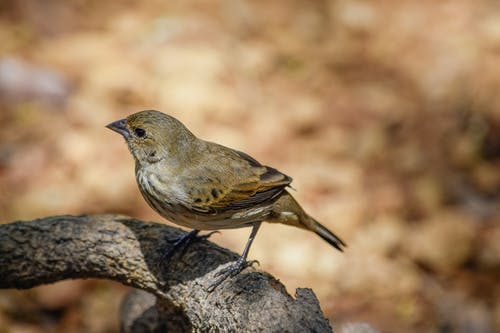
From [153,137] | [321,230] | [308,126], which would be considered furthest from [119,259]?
[308,126]

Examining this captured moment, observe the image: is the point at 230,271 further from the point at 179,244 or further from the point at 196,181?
the point at 196,181

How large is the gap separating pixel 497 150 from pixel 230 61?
3835mm

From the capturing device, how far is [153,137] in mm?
4547

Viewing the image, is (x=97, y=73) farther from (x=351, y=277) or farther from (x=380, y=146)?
(x=351, y=277)

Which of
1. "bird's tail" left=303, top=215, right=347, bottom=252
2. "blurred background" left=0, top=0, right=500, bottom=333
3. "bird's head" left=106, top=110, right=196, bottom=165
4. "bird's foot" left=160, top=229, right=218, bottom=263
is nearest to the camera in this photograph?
"bird's foot" left=160, top=229, right=218, bottom=263

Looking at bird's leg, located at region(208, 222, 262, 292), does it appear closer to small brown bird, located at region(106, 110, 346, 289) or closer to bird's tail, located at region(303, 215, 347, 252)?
small brown bird, located at region(106, 110, 346, 289)

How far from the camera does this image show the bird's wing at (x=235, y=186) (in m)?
4.41

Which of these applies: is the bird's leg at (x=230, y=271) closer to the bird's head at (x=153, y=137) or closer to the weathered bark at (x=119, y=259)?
the weathered bark at (x=119, y=259)

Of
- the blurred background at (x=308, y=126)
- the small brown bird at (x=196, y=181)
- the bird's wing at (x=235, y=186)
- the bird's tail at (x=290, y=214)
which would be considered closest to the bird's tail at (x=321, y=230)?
the bird's tail at (x=290, y=214)

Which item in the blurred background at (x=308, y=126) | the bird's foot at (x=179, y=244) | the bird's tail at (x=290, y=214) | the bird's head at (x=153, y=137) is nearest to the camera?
the bird's foot at (x=179, y=244)

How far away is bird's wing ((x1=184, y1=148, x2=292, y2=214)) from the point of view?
4.41 m

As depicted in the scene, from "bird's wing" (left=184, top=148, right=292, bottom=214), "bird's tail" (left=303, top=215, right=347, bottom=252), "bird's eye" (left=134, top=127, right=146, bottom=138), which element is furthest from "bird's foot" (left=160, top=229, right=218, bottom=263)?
"bird's tail" (left=303, top=215, right=347, bottom=252)

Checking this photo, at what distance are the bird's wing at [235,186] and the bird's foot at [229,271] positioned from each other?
44 centimetres

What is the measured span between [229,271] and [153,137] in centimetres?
113
